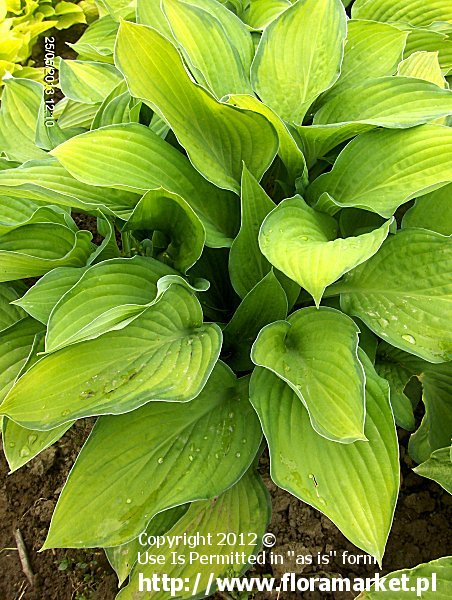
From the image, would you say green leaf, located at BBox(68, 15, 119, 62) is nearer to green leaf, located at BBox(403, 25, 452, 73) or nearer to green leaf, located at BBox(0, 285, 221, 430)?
green leaf, located at BBox(403, 25, 452, 73)

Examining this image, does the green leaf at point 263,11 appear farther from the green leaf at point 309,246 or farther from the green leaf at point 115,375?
the green leaf at point 115,375

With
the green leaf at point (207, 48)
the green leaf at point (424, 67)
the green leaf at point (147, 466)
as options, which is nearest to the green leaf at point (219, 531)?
the green leaf at point (147, 466)

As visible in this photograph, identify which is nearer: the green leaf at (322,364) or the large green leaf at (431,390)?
the green leaf at (322,364)

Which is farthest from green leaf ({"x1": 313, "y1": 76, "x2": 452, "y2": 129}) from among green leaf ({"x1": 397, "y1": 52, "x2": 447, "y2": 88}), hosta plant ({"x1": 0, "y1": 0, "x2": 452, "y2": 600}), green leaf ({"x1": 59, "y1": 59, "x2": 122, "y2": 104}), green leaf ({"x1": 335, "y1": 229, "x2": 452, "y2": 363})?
green leaf ({"x1": 59, "y1": 59, "x2": 122, "y2": 104})

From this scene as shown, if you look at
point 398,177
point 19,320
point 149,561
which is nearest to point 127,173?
point 19,320

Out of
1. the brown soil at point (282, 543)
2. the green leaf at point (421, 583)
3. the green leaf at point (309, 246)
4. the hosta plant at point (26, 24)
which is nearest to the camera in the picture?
the green leaf at point (309, 246)

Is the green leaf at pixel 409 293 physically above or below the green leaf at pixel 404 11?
below

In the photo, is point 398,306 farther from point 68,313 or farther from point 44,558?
point 44,558
